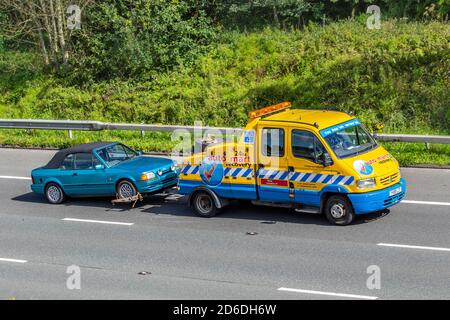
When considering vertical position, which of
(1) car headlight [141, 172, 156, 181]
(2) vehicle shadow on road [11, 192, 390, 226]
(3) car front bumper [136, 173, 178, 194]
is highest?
(1) car headlight [141, 172, 156, 181]

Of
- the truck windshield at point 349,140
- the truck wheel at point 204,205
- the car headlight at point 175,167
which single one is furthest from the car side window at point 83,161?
the truck windshield at point 349,140

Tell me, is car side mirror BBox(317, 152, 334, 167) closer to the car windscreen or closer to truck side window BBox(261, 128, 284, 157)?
truck side window BBox(261, 128, 284, 157)

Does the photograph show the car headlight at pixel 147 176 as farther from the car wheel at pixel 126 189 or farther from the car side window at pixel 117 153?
the car side window at pixel 117 153

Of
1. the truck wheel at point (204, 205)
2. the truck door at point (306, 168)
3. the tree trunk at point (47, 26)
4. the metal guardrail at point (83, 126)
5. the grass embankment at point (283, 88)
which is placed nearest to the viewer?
the truck door at point (306, 168)

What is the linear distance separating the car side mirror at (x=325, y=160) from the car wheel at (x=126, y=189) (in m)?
4.71

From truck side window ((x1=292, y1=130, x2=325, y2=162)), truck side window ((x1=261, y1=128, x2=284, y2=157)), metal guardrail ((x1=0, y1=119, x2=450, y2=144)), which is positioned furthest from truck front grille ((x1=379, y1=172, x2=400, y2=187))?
metal guardrail ((x1=0, y1=119, x2=450, y2=144))

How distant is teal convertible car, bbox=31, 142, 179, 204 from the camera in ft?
58.9

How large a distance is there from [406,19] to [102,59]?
1156 centimetres

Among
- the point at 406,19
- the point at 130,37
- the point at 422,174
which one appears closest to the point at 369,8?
the point at 406,19

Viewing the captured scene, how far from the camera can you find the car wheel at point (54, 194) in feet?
62.7

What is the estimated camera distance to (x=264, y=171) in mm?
16031

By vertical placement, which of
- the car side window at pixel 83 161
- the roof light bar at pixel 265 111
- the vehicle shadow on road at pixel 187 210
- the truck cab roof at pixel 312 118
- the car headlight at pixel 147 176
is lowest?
the vehicle shadow on road at pixel 187 210

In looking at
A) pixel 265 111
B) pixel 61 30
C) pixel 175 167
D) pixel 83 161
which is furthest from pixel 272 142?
pixel 61 30

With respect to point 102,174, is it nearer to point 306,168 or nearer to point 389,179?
point 306,168
